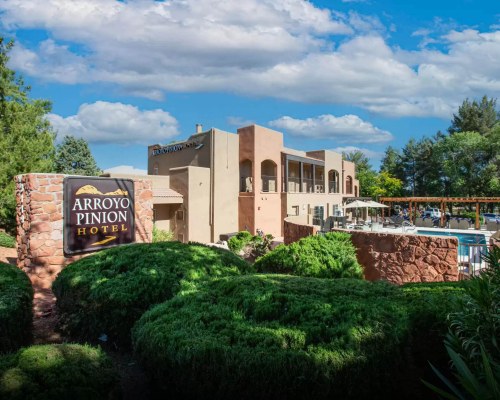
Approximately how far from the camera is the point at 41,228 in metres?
8.31

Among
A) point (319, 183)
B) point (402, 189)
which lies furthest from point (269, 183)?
point (402, 189)

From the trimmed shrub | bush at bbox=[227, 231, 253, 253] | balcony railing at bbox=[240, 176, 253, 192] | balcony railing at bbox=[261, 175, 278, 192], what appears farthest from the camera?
balcony railing at bbox=[261, 175, 278, 192]

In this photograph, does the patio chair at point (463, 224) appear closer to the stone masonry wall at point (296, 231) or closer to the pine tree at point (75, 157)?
the stone masonry wall at point (296, 231)

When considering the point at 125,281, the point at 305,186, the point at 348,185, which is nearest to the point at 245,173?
the point at 305,186

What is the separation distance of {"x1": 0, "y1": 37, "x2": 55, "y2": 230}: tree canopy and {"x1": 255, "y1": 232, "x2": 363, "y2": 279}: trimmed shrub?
13.0 m

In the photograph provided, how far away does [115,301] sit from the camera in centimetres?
468

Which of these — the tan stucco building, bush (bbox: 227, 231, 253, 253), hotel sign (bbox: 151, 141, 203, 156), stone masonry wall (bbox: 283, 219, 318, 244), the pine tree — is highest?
the pine tree

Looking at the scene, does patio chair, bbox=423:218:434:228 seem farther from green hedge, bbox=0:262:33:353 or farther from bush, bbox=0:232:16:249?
green hedge, bbox=0:262:33:353

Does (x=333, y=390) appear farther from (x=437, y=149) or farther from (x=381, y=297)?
(x=437, y=149)

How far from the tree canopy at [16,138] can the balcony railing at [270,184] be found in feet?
43.1

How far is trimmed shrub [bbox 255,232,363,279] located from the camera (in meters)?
8.13

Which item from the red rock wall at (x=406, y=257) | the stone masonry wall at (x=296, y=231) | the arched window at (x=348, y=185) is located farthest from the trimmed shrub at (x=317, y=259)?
the arched window at (x=348, y=185)

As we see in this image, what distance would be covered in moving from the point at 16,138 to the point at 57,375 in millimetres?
16982

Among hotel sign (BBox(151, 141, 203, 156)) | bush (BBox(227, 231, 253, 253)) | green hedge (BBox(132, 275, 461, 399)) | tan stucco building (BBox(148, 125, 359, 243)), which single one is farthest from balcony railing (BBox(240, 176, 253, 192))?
green hedge (BBox(132, 275, 461, 399))
